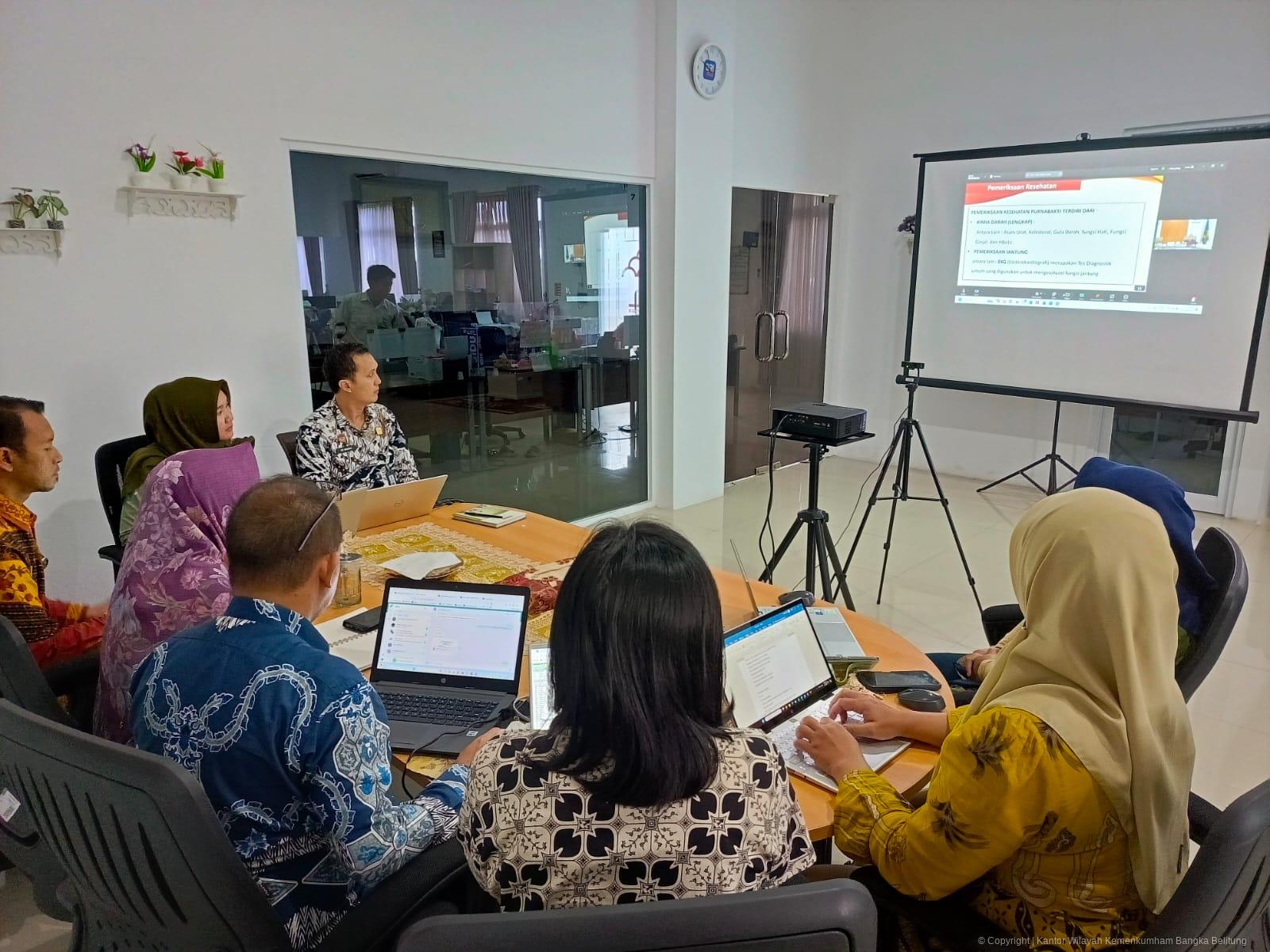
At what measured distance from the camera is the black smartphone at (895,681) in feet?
5.46

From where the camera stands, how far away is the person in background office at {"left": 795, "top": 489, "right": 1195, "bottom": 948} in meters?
1.08

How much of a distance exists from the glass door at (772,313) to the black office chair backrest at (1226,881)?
5.00 m

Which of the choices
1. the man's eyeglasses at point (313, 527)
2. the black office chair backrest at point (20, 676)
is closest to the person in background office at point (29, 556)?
the black office chair backrest at point (20, 676)

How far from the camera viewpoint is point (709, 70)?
193 inches

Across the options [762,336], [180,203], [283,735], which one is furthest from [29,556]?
[762,336]

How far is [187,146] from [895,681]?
314 centimetres

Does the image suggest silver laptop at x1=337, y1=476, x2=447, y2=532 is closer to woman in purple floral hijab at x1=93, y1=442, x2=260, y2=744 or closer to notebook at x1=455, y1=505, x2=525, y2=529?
notebook at x1=455, y1=505, x2=525, y2=529

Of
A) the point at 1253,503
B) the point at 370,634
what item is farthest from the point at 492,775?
the point at 1253,503

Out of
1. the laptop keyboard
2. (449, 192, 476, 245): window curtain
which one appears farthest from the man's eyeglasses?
(449, 192, 476, 245): window curtain

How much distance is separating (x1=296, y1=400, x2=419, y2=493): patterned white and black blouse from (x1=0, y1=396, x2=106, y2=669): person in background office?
34.3 inches

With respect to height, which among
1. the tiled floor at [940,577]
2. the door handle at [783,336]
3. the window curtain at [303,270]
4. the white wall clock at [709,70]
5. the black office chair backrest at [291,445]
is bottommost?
the tiled floor at [940,577]

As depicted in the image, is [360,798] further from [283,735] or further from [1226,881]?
[1226,881]

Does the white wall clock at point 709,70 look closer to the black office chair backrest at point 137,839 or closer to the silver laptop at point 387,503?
the silver laptop at point 387,503

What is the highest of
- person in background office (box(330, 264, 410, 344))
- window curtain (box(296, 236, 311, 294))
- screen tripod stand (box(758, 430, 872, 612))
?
window curtain (box(296, 236, 311, 294))
